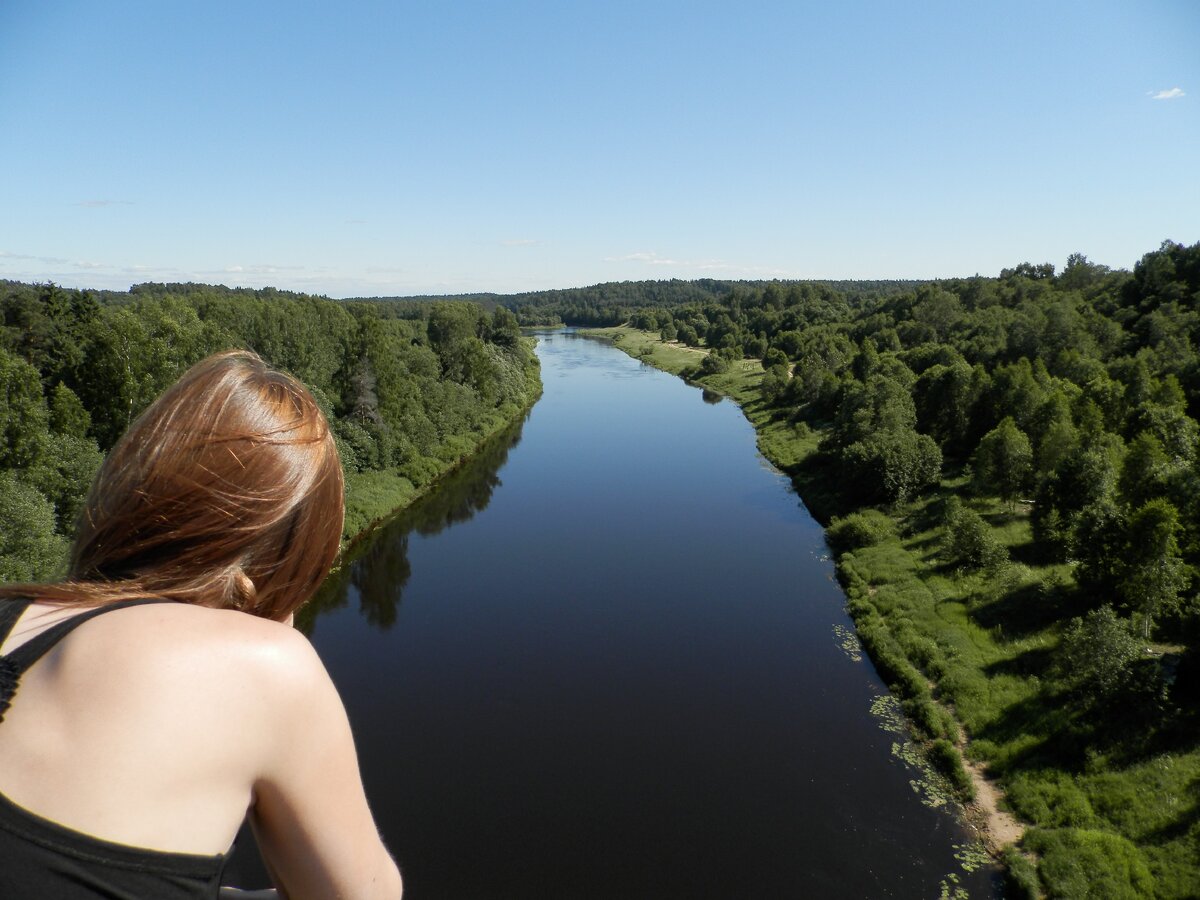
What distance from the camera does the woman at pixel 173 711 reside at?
97 cm

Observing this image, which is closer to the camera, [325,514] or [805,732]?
[325,514]

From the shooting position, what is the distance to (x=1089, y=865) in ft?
35.3

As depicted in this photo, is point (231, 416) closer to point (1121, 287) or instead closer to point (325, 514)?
point (325, 514)

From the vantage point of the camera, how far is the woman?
97cm

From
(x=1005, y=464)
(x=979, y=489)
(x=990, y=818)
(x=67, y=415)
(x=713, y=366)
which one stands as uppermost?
(x=67, y=415)

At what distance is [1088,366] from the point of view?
3500 cm

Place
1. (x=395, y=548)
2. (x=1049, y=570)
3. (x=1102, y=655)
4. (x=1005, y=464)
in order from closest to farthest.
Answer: (x=1102, y=655) → (x=1049, y=570) → (x=1005, y=464) → (x=395, y=548)

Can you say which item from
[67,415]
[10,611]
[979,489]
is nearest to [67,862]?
[10,611]

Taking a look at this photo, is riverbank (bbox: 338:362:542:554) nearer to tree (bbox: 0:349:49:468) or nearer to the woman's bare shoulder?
tree (bbox: 0:349:49:468)

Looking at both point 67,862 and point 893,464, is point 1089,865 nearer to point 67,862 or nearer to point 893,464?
point 67,862

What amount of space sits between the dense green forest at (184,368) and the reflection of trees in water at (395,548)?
0.97 meters

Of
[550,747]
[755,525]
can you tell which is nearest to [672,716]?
[550,747]

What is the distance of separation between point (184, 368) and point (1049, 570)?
2853 cm

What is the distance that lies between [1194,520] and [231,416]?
71.8 feet
